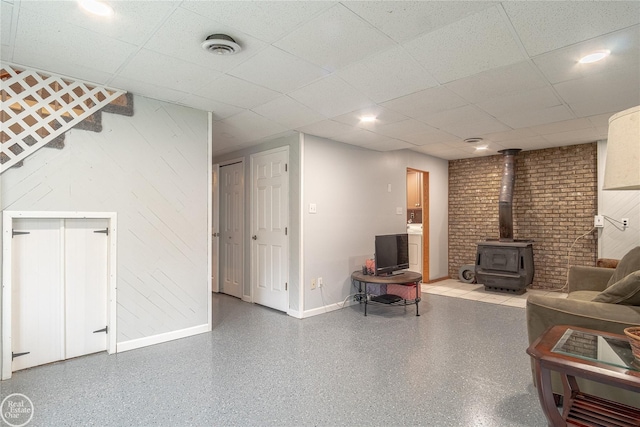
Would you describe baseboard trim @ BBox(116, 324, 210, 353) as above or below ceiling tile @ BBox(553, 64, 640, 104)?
below

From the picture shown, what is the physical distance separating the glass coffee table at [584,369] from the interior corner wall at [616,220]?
3.89m

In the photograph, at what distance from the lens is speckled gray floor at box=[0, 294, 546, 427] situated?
194 cm

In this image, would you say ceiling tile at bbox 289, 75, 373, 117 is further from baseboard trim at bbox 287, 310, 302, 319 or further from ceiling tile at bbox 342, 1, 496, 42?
baseboard trim at bbox 287, 310, 302, 319

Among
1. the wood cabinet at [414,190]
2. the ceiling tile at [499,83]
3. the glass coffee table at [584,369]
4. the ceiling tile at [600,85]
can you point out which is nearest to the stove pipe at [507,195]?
the wood cabinet at [414,190]

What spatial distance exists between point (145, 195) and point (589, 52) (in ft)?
11.2

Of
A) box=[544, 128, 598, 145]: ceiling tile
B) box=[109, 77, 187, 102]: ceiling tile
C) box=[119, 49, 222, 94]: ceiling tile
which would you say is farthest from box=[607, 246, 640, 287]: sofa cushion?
box=[109, 77, 187, 102]: ceiling tile

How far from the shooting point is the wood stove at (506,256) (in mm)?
5047

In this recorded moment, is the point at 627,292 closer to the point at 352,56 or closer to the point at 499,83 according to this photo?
the point at 499,83

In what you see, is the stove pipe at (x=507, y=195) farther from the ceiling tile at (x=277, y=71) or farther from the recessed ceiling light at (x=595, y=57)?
the ceiling tile at (x=277, y=71)

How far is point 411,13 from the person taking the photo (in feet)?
5.75

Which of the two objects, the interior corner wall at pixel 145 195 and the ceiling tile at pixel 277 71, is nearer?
the ceiling tile at pixel 277 71

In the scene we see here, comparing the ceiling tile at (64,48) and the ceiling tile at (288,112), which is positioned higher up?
the ceiling tile at (64,48)

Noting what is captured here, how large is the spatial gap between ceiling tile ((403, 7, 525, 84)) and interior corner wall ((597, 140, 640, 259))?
361 centimetres

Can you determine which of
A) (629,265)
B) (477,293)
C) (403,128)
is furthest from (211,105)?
(477,293)
